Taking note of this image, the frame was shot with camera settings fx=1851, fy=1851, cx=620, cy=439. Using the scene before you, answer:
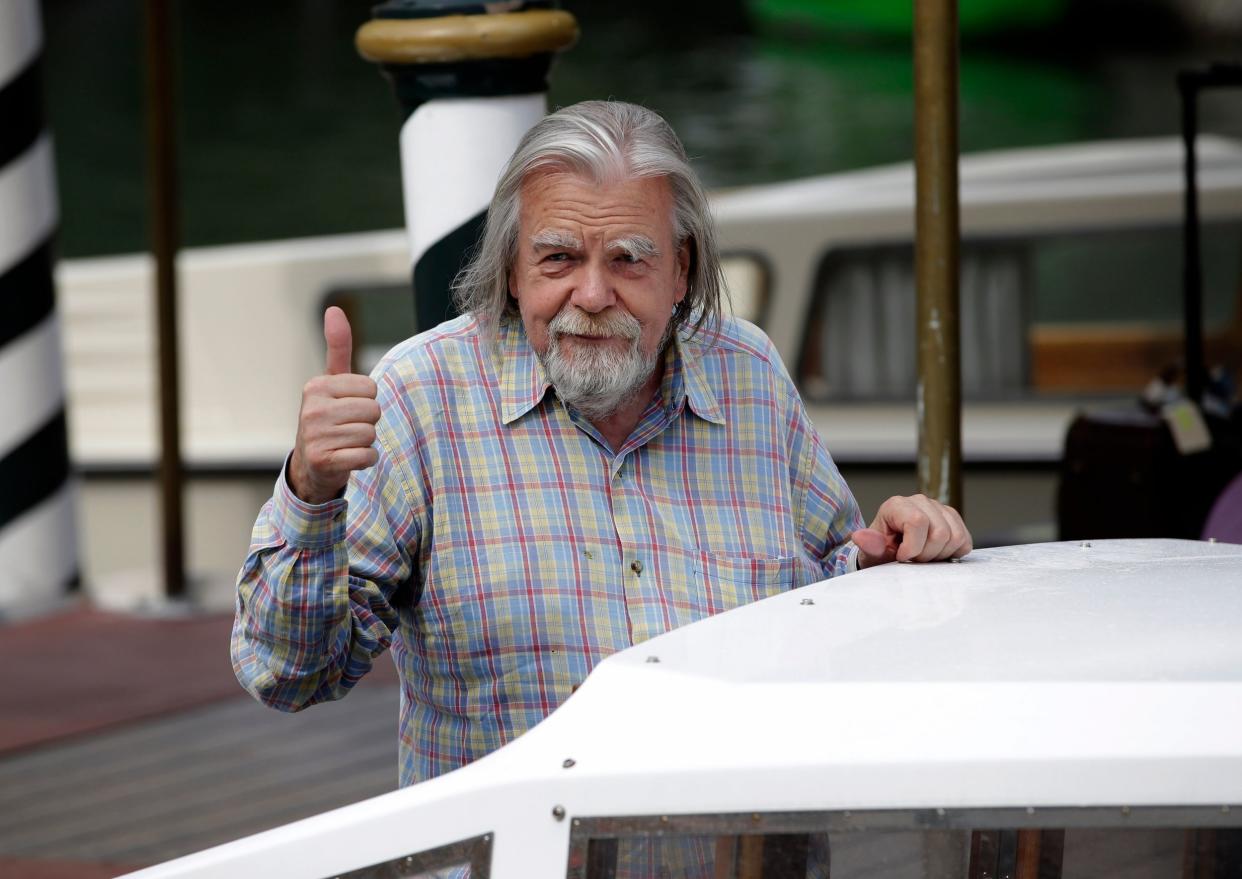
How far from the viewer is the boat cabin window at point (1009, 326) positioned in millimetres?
6500

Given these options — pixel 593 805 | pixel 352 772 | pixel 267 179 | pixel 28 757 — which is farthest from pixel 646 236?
pixel 267 179

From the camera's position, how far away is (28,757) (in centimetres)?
473

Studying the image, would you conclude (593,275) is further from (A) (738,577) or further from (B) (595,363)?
(A) (738,577)

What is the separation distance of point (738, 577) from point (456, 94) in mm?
1209

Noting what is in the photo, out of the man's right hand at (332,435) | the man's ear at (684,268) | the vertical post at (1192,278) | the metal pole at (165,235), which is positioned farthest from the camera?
the metal pole at (165,235)

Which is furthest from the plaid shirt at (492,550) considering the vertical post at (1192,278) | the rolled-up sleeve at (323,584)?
the vertical post at (1192,278)

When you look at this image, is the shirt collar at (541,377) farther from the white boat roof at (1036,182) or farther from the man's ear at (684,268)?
the white boat roof at (1036,182)

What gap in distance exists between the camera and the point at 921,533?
1927 millimetres

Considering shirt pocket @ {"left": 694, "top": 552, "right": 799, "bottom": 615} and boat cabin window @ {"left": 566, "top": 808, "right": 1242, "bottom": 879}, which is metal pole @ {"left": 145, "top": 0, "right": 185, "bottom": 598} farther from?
boat cabin window @ {"left": 566, "top": 808, "right": 1242, "bottom": 879}

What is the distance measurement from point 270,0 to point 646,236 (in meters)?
38.4

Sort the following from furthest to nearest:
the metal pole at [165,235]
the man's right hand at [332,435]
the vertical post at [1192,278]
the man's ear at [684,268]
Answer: the metal pole at [165,235] → the vertical post at [1192,278] → the man's ear at [684,268] → the man's right hand at [332,435]

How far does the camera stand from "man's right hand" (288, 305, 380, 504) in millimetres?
1763

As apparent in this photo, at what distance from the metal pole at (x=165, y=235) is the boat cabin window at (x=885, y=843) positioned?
498 cm

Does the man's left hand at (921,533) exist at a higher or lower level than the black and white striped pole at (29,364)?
higher
